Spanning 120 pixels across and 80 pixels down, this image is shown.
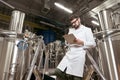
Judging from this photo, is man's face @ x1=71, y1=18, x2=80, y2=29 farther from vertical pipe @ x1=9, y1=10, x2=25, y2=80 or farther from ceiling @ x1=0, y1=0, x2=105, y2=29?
ceiling @ x1=0, y1=0, x2=105, y2=29

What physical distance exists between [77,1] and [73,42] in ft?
12.7

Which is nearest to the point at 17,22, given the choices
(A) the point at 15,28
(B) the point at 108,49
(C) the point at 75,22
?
(A) the point at 15,28

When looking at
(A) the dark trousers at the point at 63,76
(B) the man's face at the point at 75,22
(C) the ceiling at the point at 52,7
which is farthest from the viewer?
(C) the ceiling at the point at 52,7

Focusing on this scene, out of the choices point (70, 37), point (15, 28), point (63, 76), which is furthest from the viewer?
point (15, 28)

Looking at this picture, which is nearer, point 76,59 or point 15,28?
point 76,59

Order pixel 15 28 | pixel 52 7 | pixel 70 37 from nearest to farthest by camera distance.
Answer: pixel 70 37 → pixel 15 28 → pixel 52 7

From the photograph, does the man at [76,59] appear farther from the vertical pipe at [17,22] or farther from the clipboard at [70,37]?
the vertical pipe at [17,22]

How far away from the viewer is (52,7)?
638 cm

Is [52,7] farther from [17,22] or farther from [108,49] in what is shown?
[108,49]

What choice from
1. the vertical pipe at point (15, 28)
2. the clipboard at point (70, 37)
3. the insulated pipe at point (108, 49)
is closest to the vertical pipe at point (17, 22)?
the vertical pipe at point (15, 28)

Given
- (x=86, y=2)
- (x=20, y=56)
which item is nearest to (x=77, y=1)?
(x=86, y=2)

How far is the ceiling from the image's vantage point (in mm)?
5817

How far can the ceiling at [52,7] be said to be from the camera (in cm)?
582

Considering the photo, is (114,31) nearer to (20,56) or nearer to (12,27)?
(20,56)
